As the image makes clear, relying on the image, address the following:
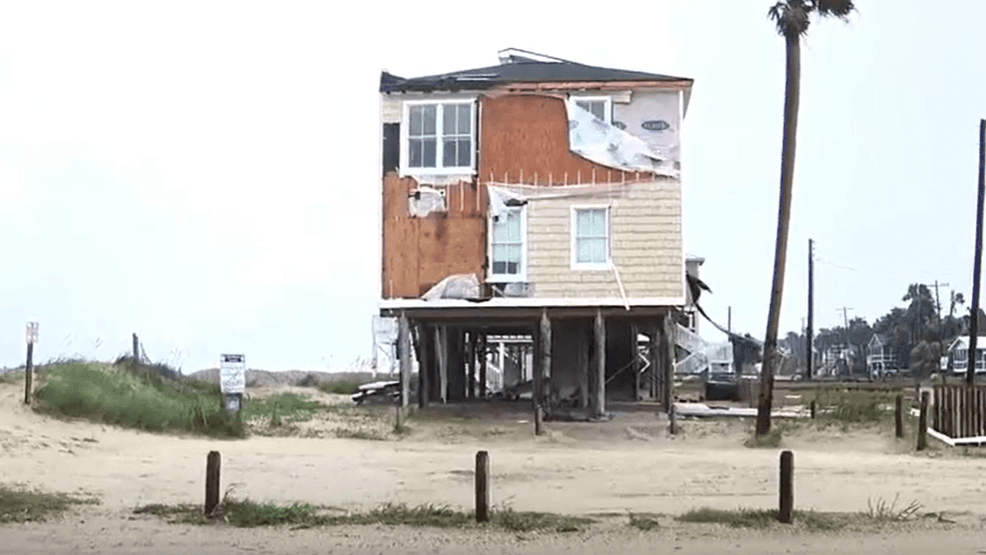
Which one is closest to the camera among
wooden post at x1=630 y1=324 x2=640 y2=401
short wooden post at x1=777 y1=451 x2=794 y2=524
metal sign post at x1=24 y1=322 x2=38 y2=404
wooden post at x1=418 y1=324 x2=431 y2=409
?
short wooden post at x1=777 y1=451 x2=794 y2=524

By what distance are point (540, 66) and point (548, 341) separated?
739 centimetres

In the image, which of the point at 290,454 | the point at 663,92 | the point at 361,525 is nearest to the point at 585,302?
the point at 663,92

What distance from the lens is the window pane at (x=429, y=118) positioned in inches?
1158

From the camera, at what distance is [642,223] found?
94.5 ft

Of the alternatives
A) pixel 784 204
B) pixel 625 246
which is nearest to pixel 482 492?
pixel 784 204

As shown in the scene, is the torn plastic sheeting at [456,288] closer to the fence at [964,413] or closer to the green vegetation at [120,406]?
the green vegetation at [120,406]

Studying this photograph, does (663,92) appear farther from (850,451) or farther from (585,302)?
(850,451)

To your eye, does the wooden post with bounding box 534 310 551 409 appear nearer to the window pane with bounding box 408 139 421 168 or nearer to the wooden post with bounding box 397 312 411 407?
the wooden post with bounding box 397 312 411 407

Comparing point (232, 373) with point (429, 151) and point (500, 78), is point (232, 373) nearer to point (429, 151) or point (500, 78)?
point (429, 151)

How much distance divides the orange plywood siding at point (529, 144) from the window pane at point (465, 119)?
12.6 inches

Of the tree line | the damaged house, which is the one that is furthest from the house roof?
the tree line

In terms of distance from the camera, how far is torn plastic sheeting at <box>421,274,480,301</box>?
29.0 metres

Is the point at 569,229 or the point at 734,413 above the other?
the point at 569,229

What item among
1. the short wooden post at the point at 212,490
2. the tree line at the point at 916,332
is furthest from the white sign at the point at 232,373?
the tree line at the point at 916,332
